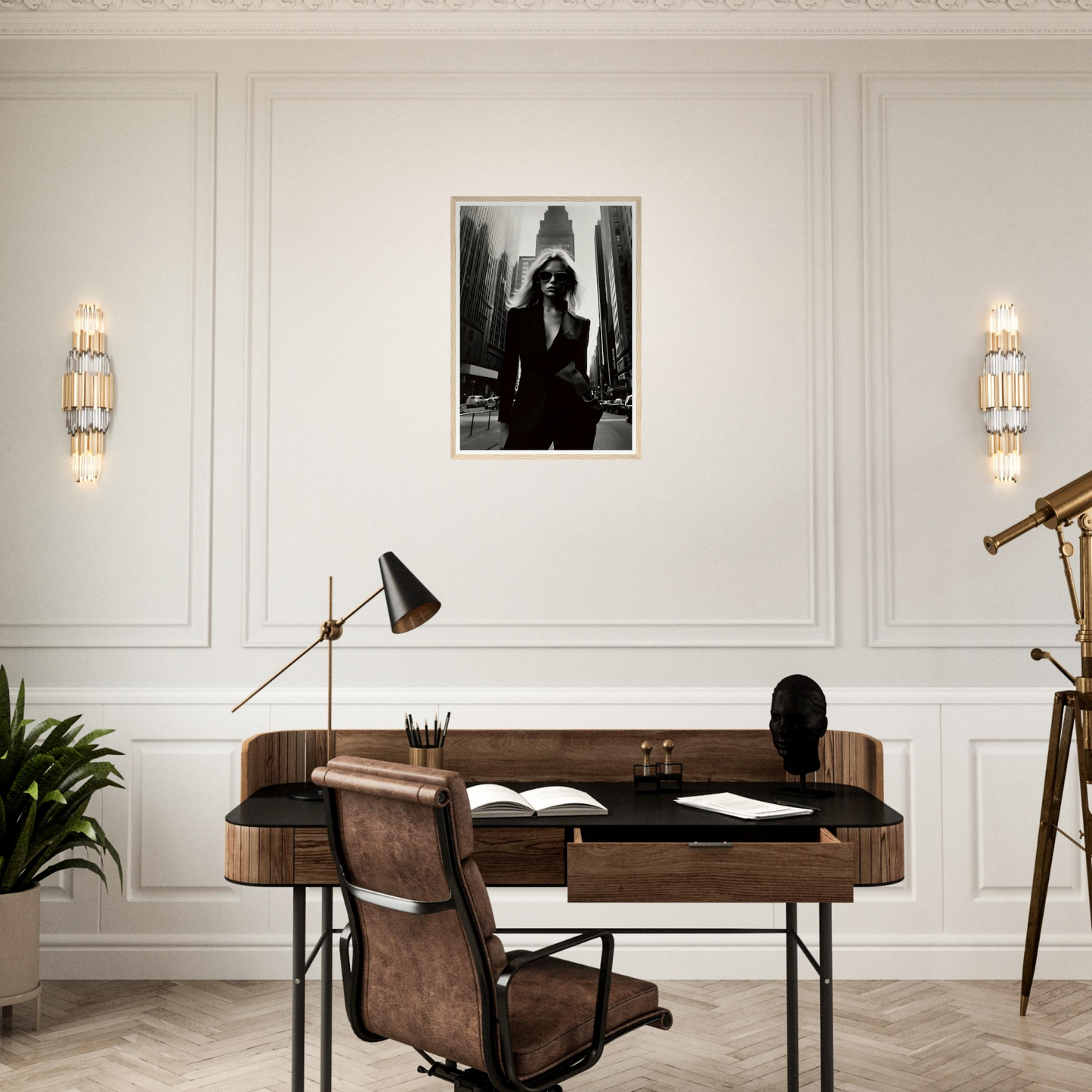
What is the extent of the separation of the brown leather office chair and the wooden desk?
0.21 meters

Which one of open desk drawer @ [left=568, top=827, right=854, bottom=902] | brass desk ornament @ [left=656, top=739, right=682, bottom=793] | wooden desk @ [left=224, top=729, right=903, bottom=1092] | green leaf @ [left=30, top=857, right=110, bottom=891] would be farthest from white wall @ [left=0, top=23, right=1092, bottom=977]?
open desk drawer @ [left=568, top=827, right=854, bottom=902]

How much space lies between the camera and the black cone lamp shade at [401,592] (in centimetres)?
253

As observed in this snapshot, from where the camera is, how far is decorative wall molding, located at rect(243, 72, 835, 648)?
364 cm

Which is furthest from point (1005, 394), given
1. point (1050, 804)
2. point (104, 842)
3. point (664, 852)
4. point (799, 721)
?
point (104, 842)

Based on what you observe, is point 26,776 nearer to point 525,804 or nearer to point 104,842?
point 104,842

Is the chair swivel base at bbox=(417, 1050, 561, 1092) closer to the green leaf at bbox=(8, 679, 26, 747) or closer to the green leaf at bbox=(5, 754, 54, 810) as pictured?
the green leaf at bbox=(5, 754, 54, 810)

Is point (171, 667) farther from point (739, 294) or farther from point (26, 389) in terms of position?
point (739, 294)

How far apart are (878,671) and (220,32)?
10.8 feet

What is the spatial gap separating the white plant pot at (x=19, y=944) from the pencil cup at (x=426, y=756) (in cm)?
149

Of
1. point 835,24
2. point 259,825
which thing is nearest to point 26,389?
point 259,825

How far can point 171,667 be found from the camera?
12.0ft

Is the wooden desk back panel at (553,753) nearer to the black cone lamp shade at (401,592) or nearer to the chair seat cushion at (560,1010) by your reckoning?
the black cone lamp shade at (401,592)

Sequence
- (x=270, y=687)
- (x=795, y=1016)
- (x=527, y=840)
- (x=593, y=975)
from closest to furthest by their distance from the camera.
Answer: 1. (x=593, y=975)
2. (x=527, y=840)
3. (x=795, y=1016)
4. (x=270, y=687)

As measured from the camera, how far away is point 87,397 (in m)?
3.62
